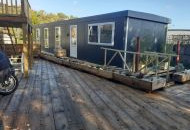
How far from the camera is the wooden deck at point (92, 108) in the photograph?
3715mm

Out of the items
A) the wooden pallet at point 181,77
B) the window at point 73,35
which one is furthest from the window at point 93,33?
the wooden pallet at point 181,77

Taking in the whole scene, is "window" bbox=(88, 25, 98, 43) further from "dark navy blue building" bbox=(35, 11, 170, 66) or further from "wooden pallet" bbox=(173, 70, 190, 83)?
"wooden pallet" bbox=(173, 70, 190, 83)

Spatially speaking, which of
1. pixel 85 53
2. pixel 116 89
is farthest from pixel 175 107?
pixel 85 53

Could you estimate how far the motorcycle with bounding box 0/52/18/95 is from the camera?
5.25 metres

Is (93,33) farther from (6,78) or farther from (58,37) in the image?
(6,78)

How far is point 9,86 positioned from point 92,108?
105 inches

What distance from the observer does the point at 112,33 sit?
8.74 metres

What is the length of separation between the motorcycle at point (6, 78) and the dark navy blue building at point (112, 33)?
4.39m

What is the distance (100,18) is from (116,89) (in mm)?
4214

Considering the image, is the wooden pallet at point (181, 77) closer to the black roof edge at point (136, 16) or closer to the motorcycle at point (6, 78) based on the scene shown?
the black roof edge at point (136, 16)

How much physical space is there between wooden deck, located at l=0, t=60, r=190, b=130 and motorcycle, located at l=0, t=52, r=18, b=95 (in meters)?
0.22

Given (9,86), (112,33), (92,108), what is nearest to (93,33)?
(112,33)

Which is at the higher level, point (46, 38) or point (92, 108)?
point (46, 38)

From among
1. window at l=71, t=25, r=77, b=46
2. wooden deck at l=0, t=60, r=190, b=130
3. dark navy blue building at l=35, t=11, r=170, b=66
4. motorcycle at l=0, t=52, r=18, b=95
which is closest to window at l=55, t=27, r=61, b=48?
dark navy blue building at l=35, t=11, r=170, b=66
